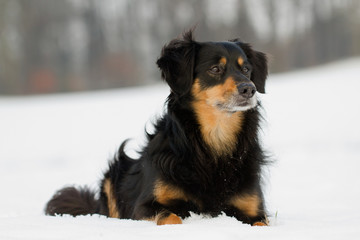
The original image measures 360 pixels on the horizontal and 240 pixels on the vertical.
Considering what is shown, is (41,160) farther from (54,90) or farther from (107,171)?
(54,90)

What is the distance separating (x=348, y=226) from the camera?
101 inches

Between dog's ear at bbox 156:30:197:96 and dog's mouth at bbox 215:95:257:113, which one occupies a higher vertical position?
dog's ear at bbox 156:30:197:96

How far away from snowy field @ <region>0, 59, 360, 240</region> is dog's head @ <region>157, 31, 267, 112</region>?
0.53 m

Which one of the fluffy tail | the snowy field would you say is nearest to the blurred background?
the snowy field

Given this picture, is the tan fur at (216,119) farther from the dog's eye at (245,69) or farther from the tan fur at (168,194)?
the tan fur at (168,194)

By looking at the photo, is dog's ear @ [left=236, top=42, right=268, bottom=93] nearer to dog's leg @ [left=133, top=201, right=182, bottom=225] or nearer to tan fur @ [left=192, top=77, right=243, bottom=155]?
tan fur @ [left=192, top=77, right=243, bottom=155]

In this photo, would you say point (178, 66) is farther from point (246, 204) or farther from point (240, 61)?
point (246, 204)

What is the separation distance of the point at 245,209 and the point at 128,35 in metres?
23.1

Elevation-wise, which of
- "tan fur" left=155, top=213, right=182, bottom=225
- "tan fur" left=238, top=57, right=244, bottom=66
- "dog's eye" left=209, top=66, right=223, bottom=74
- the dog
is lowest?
"tan fur" left=155, top=213, right=182, bottom=225

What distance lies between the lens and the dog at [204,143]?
3.32 meters

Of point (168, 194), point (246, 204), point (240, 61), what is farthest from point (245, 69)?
point (168, 194)

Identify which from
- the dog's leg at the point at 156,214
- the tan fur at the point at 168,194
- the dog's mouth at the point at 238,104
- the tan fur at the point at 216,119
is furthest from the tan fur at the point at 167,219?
the dog's mouth at the point at 238,104

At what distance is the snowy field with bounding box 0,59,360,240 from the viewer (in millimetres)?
2518

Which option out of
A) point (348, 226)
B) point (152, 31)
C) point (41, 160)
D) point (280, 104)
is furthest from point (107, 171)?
point (152, 31)
